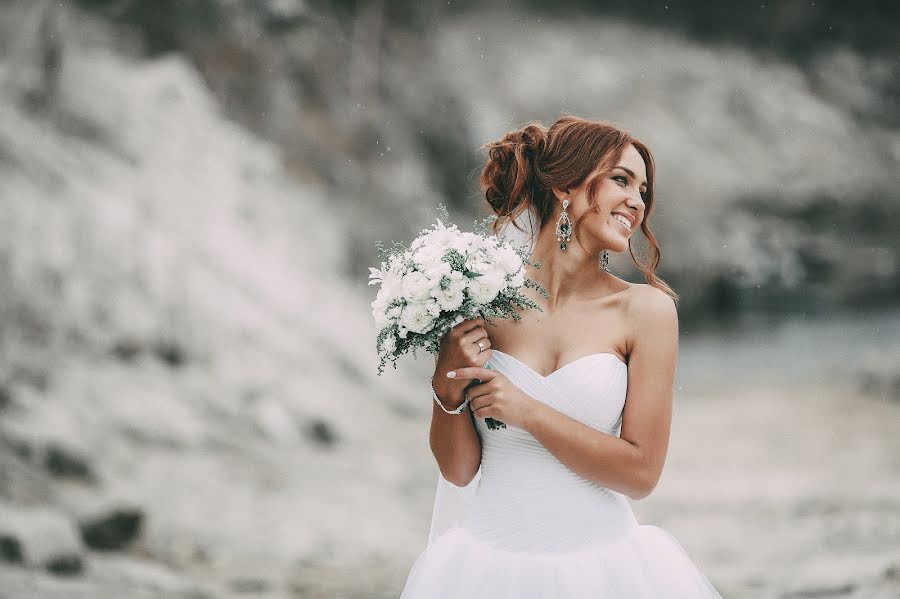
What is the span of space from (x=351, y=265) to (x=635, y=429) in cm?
586

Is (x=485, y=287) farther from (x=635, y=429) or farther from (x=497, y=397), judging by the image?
(x=635, y=429)

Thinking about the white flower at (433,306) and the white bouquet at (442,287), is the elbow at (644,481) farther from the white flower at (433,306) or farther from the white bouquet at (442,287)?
the white flower at (433,306)

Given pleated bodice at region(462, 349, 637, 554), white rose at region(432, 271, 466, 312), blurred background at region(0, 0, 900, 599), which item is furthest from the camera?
blurred background at region(0, 0, 900, 599)

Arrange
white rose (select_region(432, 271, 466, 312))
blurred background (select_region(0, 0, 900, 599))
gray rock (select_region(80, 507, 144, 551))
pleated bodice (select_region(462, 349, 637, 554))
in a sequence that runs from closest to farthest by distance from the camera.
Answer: white rose (select_region(432, 271, 466, 312))
pleated bodice (select_region(462, 349, 637, 554))
gray rock (select_region(80, 507, 144, 551))
blurred background (select_region(0, 0, 900, 599))

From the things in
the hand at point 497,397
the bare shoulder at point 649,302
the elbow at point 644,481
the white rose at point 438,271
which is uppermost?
the bare shoulder at point 649,302

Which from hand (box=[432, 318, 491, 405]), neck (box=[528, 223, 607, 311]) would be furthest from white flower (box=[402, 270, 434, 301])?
neck (box=[528, 223, 607, 311])

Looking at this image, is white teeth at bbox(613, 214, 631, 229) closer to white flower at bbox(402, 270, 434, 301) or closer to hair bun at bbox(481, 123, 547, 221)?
hair bun at bbox(481, 123, 547, 221)

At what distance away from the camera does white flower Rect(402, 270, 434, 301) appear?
188 cm

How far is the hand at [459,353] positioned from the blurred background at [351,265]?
15.2ft

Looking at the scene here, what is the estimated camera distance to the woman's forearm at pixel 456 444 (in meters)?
2.04

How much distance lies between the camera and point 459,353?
193cm

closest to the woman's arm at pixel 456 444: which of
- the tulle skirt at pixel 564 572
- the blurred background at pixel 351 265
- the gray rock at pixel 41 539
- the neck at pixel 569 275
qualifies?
the tulle skirt at pixel 564 572

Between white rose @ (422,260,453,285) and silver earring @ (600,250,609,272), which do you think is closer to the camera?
white rose @ (422,260,453,285)

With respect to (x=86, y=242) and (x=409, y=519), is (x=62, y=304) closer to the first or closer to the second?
(x=86, y=242)
